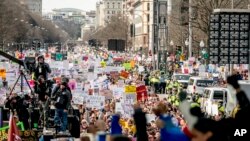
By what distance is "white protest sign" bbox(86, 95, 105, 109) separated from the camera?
23.1 meters

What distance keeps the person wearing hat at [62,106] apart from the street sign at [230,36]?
670cm

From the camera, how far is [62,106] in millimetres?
18406

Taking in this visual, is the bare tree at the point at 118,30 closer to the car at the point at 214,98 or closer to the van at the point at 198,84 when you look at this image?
the van at the point at 198,84

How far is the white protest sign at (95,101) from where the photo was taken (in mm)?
23119

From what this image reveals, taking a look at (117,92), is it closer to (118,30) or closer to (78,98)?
(78,98)

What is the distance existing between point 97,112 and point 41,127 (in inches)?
161

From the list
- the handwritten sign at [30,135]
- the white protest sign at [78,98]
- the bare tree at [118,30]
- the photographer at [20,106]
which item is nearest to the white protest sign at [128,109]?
the photographer at [20,106]

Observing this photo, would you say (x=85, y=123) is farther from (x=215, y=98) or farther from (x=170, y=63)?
(x=170, y=63)

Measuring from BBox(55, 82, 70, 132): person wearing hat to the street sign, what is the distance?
22.0 ft

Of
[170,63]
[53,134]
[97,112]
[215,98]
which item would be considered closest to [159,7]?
[170,63]

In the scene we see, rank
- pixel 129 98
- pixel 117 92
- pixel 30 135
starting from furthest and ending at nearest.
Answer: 1. pixel 117 92
2. pixel 129 98
3. pixel 30 135

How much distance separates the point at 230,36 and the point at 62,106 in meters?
7.20

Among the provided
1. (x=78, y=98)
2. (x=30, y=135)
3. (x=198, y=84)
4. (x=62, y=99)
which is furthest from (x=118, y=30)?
(x=30, y=135)

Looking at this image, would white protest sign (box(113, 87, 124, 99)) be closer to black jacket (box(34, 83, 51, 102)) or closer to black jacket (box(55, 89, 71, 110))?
black jacket (box(34, 83, 51, 102))
